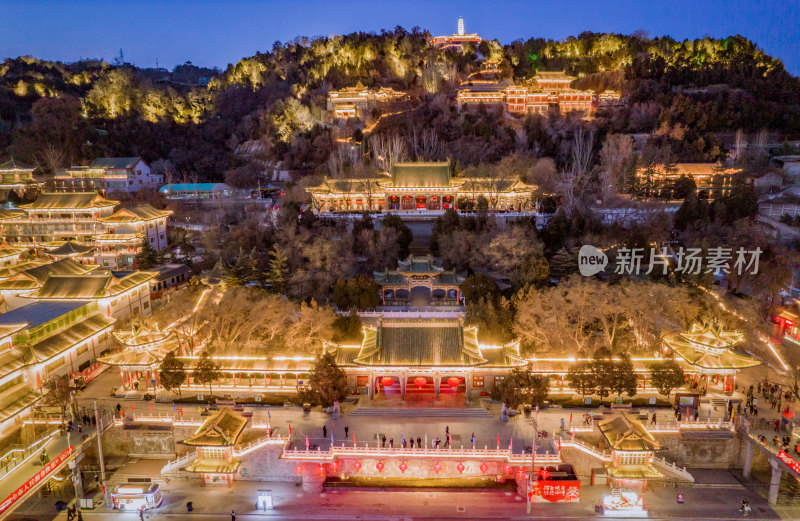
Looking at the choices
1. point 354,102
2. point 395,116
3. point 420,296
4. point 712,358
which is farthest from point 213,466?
point 354,102

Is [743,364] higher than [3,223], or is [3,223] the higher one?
[3,223]

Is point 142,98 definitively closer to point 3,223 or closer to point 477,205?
point 3,223

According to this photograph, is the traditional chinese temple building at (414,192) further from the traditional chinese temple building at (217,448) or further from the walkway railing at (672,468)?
the traditional chinese temple building at (217,448)

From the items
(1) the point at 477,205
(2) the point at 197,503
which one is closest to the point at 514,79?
(1) the point at 477,205

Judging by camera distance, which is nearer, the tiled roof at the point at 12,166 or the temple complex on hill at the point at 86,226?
the temple complex on hill at the point at 86,226

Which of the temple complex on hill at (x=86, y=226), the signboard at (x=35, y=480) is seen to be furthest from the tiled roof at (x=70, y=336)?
the temple complex on hill at (x=86, y=226)

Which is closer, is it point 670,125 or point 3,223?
point 3,223
